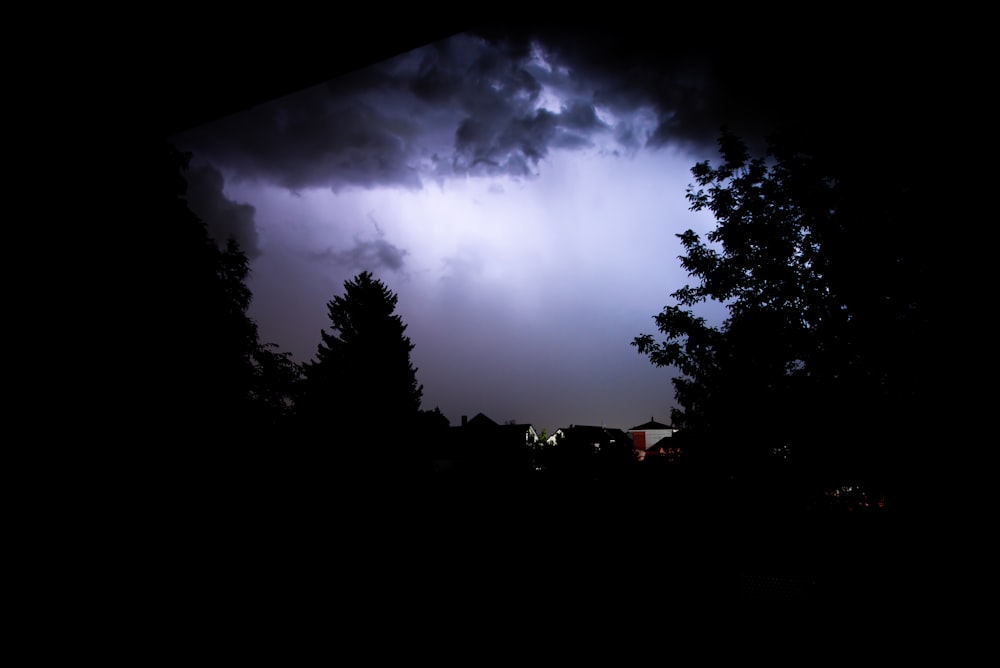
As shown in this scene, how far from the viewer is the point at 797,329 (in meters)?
7.10

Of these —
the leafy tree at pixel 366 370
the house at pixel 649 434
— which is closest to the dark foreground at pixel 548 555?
the leafy tree at pixel 366 370

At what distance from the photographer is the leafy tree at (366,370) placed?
19219mm

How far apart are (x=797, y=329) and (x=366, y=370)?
19814 mm

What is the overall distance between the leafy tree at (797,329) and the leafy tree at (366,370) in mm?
13760

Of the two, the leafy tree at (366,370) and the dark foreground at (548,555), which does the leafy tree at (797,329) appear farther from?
the leafy tree at (366,370)

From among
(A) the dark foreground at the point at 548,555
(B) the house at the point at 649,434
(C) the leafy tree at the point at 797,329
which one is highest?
(B) the house at the point at 649,434

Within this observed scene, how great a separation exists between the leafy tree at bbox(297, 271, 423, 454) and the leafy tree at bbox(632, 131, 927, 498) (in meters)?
13.8

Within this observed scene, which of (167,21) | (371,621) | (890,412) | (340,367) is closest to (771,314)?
(890,412)

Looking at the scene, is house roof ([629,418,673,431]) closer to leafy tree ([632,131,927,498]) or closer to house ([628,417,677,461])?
house ([628,417,677,461])

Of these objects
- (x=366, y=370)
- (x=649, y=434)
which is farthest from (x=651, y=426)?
(x=366, y=370)

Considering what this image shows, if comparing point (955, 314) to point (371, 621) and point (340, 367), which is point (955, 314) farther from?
point (340, 367)

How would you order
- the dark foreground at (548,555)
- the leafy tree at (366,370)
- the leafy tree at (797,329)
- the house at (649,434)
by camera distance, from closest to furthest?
the dark foreground at (548,555)
the leafy tree at (797,329)
the leafy tree at (366,370)
the house at (649,434)

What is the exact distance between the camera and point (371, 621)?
3324 millimetres

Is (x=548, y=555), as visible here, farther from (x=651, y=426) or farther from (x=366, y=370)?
(x=651, y=426)
